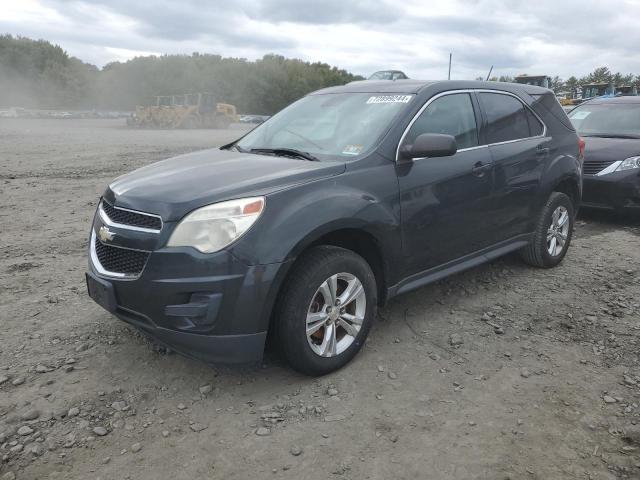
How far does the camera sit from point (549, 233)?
206 inches

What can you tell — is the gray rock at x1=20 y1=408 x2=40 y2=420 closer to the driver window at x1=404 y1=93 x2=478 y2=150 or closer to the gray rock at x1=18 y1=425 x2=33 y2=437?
the gray rock at x1=18 y1=425 x2=33 y2=437

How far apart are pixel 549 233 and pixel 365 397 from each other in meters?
3.00

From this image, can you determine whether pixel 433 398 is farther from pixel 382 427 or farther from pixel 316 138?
pixel 316 138

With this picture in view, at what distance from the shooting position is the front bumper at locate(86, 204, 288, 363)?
9.41ft

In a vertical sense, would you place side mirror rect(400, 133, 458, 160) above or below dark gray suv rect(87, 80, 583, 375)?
above

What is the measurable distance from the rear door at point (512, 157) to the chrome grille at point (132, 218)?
2.64 m

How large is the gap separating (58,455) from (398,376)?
6.28 ft

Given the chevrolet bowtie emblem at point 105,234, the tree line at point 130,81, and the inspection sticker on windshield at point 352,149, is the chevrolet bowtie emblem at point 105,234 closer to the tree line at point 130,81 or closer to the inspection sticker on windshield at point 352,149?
the inspection sticker on windshield at point 352,149

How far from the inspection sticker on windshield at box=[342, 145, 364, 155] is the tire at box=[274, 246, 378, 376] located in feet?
2.29

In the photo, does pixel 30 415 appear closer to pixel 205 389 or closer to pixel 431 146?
pixel 205 389

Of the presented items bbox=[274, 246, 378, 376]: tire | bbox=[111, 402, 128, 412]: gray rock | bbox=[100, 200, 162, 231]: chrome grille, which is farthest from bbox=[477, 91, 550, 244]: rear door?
bbox=[111, 402, 128, 412]: gray rock

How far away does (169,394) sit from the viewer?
3174 mm

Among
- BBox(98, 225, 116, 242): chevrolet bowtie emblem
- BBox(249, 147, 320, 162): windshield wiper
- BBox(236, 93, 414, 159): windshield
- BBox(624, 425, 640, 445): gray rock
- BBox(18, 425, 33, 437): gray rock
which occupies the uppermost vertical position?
BBox(236, 93, 414, 159): windshield

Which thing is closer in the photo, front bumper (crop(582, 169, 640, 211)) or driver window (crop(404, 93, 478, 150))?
driver window (crop(404, 93, 478, 150))
